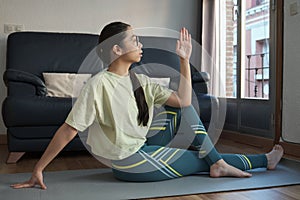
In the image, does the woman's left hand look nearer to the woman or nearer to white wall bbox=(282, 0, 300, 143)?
the woman

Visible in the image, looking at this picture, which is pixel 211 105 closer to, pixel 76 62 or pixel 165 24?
pixel 76 62

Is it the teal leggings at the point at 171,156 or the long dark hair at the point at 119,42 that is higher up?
the long dark hair at the point at 119,42

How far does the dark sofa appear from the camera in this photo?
223 cm

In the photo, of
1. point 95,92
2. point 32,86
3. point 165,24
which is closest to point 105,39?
point 95,92

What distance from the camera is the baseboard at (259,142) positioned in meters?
2.37

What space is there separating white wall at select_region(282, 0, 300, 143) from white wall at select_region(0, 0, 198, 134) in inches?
60.5

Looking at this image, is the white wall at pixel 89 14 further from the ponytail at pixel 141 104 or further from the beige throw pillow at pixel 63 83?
the ponytail at pixel 141 104

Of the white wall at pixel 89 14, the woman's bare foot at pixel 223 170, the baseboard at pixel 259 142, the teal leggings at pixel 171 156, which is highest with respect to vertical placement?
the white wall at pixel 89 14

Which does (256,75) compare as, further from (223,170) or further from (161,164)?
(161,164)

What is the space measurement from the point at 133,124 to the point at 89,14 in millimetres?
2315

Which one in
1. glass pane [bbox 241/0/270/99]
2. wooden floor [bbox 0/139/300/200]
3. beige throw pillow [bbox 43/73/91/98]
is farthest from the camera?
glass pane [bbox 241/0/270/99]

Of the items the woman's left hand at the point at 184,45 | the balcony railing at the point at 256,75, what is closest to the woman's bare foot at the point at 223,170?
the woman's left hand at the point at 184,45

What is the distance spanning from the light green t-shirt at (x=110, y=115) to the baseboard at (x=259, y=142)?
50.6 inches

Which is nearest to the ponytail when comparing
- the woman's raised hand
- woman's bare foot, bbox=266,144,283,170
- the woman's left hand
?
the woman's left hand
